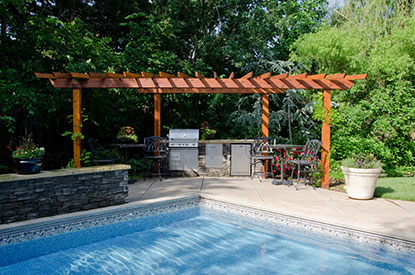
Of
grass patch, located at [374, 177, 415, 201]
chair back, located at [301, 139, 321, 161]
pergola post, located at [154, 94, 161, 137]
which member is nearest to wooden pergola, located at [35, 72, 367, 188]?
chair back, located at [301, 139, 321, 161]

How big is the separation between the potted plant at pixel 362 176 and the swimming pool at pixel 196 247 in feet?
5.05

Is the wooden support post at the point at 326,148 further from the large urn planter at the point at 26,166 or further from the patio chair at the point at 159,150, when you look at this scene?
the large urn planter at the point at 26,166

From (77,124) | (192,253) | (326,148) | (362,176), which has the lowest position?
(192,253)

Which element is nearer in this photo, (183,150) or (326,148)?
(326,148)

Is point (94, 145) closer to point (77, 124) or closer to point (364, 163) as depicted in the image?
point (77, 124)

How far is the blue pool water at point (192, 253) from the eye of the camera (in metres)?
2.80

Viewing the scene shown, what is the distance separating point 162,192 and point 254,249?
2.40 meters

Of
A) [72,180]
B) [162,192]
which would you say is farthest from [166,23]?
[72,180]

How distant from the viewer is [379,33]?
28.1 ft

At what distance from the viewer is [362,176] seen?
15.2 feet

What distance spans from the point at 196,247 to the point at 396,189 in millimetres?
4122

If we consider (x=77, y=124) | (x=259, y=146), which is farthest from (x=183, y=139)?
(x=77, y=124)

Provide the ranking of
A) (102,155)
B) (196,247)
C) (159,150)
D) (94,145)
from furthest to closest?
1. (159,150)
2. (94,145)
3. (102,155)
4. (196,247)

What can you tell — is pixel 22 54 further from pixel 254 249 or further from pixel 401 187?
pixel 401 187
